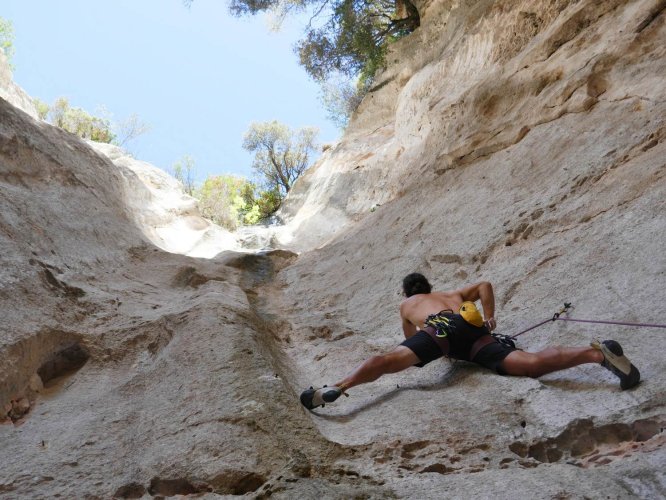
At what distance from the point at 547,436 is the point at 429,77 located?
10.9 metres

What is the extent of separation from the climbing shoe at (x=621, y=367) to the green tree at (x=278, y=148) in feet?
82.5

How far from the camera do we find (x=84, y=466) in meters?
3.22

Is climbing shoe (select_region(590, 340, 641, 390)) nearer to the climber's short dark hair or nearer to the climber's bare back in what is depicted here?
the climber's bare back

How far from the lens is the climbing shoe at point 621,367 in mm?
3152

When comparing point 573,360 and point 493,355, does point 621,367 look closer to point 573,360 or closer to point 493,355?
point 573,360

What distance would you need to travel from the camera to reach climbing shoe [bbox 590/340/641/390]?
3152 millimetres

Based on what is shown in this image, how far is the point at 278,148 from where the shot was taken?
28.4 meters

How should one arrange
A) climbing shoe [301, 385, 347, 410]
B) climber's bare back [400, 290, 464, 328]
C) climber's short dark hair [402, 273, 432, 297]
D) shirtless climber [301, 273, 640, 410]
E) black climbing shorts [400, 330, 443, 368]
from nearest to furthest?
shirtless climber [301, 273, 640, 410]
climbing shoe [301, 385, 347, 410]
black climbing shorts [400, 330, 443, 368]
climber's bare back [400, 290, 464, 328]
climber's short dark hair [402, 273, 432, 297]

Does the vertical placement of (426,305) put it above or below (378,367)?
above

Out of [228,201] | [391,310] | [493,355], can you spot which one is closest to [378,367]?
[493,355]

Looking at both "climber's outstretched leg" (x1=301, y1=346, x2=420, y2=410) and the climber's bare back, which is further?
the climber's bare back

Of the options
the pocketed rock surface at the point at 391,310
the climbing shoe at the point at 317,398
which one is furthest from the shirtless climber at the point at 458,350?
the pocketed rock surface at the point at 391,310

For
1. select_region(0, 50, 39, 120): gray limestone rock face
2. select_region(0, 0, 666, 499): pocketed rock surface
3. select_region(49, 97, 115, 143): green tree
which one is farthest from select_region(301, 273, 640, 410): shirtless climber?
select_region(49, 97, 115, 143): green tree

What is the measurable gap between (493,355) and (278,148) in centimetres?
2527
